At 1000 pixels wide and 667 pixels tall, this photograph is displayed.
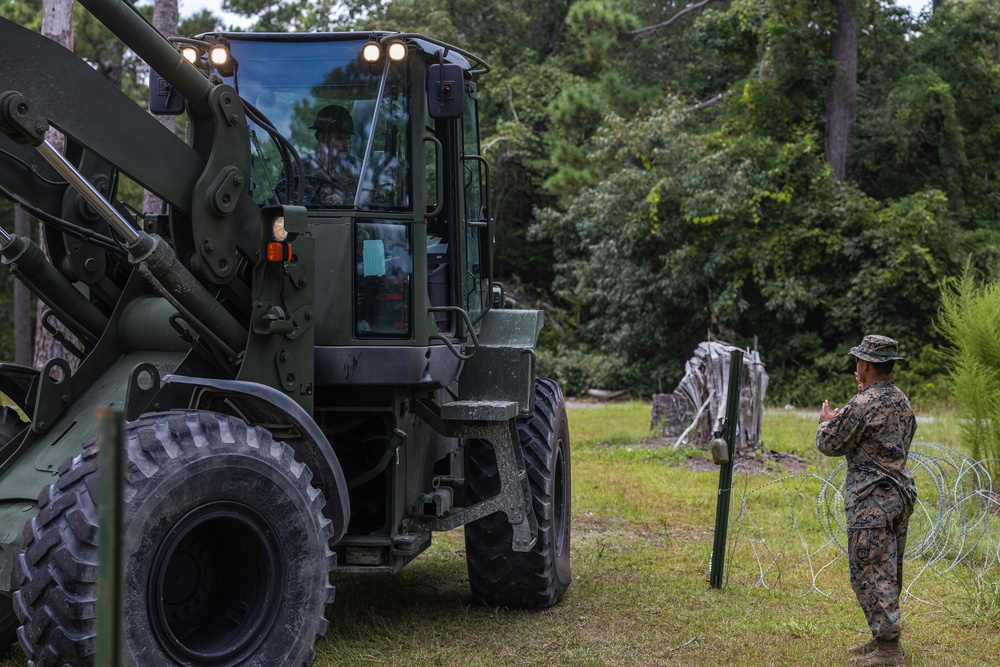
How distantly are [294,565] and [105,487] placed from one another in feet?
10.2

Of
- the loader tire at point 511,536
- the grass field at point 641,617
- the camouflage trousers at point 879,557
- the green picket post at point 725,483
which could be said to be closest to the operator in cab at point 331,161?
the loader tire at point 511,536

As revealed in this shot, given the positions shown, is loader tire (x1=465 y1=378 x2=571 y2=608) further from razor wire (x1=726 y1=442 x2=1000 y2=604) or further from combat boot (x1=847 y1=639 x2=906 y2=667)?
combat boot (x1=847 y1=639 x2=906 y2=667)

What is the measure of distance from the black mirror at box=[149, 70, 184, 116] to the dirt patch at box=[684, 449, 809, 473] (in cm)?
828

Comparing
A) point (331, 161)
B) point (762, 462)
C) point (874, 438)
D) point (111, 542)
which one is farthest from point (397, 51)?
point (762, 462)

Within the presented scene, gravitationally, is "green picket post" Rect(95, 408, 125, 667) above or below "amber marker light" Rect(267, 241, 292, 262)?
below

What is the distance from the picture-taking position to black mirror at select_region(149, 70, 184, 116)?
5.78 meters

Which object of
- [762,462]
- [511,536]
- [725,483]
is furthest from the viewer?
[762,462]

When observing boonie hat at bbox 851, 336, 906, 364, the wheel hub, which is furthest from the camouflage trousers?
the wheel hub

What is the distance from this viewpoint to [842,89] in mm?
22031

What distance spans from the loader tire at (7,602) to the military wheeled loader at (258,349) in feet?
0.04

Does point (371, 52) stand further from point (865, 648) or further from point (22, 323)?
point (22, 323)

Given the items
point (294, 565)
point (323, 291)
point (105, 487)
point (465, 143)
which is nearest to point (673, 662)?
point (294, 565)

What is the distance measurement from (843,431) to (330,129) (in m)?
3.08

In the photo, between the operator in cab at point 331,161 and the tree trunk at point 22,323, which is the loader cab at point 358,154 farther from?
the tree trunk at point 22,323
